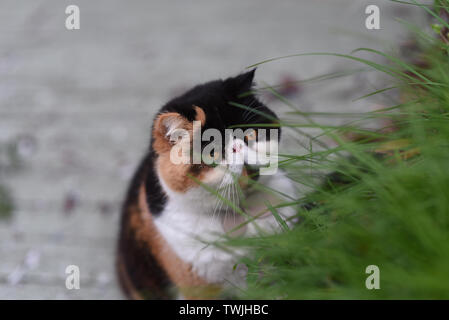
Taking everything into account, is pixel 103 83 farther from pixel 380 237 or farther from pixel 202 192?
pixel 380 237

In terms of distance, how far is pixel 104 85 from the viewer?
2621 mm

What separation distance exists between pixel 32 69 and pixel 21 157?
84 cm

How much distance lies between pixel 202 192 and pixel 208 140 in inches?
5.5

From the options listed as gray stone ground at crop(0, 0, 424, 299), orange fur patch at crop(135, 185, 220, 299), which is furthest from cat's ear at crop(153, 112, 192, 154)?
gray stone ground at crop(0, 0, 424, 299)

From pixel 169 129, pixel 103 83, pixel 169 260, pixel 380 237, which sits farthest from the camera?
pixel 103 83

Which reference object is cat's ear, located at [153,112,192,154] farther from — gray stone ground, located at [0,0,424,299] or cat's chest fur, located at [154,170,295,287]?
gray stone ground, located at [0,0,424,299]

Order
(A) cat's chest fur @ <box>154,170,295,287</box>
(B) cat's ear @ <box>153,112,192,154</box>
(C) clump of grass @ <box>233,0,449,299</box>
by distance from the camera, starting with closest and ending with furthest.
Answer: (C) clump of grass @ <box>233,0,449,299</box> < (B) cat's ear @ <box>153,112,192,154</box> < (A) cat's chest fur @ <box>154,170,295,287</box>

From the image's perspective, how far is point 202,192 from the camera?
1166 millimetres

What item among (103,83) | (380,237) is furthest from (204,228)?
(103,83)

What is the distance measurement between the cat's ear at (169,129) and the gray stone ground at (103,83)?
1.90ft

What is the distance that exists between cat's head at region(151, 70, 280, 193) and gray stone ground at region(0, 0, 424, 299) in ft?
1.44

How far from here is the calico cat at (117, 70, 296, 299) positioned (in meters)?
1.13

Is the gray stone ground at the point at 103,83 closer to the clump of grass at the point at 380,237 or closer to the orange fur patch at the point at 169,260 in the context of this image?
the orange fur patch at the point at 169,260

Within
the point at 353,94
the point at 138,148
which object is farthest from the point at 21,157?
the point at 353,94
